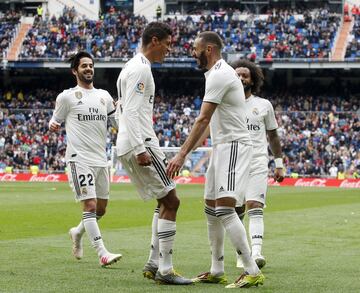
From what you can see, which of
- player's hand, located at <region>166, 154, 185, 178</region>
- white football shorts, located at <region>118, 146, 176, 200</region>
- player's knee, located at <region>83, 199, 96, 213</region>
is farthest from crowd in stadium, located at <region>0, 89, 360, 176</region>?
player's hand, located at <region>166, 154, 185, 178</region>

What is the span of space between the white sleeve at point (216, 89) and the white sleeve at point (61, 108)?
3257 millimetres

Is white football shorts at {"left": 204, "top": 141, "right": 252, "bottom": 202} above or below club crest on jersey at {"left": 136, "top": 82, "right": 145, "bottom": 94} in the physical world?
below

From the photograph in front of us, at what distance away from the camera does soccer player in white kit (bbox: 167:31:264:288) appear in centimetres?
920

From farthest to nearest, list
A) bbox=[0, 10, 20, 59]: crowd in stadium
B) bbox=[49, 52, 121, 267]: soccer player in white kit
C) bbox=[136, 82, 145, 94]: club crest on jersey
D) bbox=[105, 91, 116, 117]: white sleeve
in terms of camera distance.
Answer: bbox=[0, 10, 20, 59]: crowd in stadium < bbox=[105, 91, 116, 117]: white sleeve < bbox=[49, 52, 121, 267]: soccer player in white kit < bbox=[136, 82, 145, 94]: club crest on jersey

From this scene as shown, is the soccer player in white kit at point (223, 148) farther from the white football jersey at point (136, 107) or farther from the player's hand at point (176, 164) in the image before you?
the white football jersey at point (136, 107)

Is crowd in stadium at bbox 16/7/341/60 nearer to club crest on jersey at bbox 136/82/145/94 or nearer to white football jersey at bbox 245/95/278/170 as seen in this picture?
white football jersey at bbox 245/95/278/170

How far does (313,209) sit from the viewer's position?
25.5 meters

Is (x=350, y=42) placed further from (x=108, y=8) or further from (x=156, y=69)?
(x=108, y=8)

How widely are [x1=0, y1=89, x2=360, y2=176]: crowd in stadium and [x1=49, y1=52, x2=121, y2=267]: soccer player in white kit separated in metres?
37.8

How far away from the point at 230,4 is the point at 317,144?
1886 cm

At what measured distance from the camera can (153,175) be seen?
970 cm

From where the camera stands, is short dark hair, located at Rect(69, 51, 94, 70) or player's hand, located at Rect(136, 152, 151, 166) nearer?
player's hand, located at Rect(136, 152, 151, 166)

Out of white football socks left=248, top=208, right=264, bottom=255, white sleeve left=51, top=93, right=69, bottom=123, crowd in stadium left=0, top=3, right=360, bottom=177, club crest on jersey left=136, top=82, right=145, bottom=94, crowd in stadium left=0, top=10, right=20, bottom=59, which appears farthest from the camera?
crowd in stadium left=0, top=10, right=20, bottom=59

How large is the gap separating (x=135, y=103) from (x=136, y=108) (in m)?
0.05
